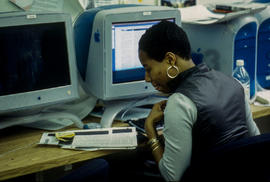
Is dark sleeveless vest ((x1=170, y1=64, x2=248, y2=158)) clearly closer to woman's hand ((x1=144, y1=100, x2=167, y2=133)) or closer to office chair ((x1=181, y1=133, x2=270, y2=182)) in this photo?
office chair ((x1=181, y1=133, x2=270, y2=182))

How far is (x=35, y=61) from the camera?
Answer: 1.74 m

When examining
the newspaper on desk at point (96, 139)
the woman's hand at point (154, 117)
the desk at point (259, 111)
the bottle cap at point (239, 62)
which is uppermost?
the bottle cap at point (239, 62)

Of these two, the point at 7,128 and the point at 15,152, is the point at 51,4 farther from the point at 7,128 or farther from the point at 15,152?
the point at 15,152

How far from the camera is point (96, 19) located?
1854 millimetres

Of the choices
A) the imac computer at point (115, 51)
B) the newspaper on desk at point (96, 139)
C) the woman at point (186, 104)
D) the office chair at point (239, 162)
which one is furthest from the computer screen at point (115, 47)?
the office chair at point (239, 162)

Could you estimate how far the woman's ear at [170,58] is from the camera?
1446mm

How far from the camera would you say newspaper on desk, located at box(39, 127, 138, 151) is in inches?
62.7

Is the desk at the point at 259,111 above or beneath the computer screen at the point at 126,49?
beneath

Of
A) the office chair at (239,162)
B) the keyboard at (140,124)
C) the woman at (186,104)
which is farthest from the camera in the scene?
the keyboard at (140,124)

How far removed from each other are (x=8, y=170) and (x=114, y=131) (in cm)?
46

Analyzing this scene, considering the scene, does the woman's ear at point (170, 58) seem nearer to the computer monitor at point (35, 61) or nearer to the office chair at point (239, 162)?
the office chair at point (239, 162)

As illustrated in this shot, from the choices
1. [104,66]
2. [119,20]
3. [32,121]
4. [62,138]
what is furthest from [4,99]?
[119,20]

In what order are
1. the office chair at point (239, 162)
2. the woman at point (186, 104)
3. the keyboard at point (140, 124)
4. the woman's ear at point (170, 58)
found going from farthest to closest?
the keyboard at point (140, 124) < the woman's ear at point (170, 58) < the woman at point (186, 104) < the office chair at point (239, 162)

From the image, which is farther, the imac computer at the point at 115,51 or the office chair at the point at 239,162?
the imac computer at the point at 115,51
